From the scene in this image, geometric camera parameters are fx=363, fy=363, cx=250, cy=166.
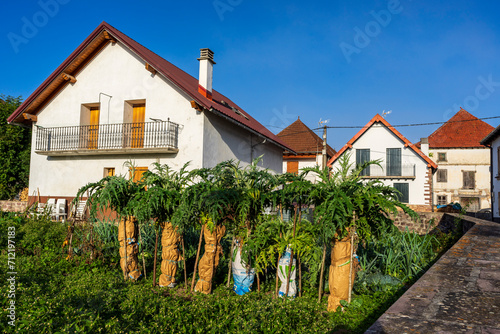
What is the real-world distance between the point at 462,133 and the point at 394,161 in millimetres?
17864

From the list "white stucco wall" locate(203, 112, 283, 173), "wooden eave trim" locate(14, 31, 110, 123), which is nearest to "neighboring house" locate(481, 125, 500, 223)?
"white stucco wall" locate(203, 112, 283, 173)

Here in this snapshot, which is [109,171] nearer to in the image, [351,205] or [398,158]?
[351,205]

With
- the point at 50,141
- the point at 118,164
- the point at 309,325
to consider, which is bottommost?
the point at 309,325

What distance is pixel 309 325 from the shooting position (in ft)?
12.6

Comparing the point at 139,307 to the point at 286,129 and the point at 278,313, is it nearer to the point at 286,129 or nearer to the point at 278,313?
the point at 278,313

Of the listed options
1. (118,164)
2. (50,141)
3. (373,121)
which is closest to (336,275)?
(118,164)

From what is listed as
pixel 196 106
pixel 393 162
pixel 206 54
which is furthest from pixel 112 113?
pixel 393 162

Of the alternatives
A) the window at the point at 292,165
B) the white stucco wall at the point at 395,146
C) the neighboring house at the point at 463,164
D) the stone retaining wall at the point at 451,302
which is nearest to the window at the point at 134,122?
the stone retaining wall at the point at 451,302

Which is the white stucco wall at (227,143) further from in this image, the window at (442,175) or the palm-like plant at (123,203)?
the window at (442,175)

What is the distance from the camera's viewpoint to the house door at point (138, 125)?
14.9 m

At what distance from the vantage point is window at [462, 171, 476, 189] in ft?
125

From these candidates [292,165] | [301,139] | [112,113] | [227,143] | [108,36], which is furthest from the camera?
[301,139]

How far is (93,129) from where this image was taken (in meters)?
15.8

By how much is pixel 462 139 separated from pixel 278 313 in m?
41.5
